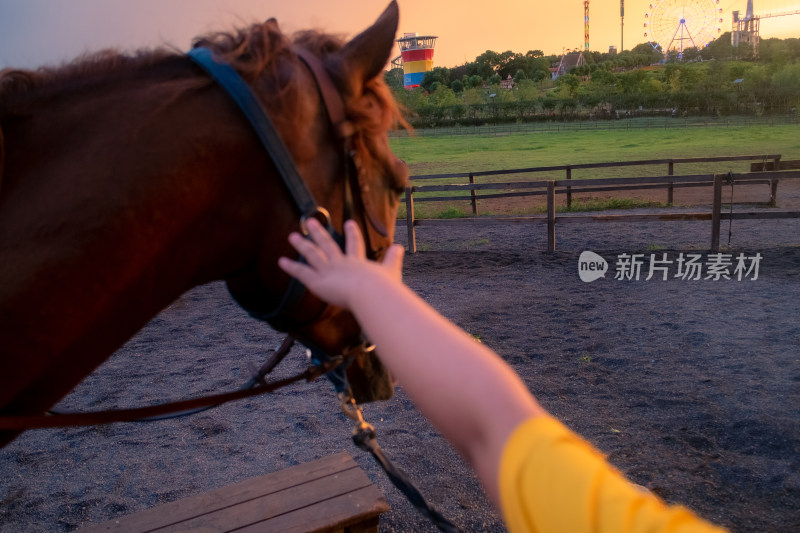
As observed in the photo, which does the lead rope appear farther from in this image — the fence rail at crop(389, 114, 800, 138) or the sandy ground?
the fence rail at crop(389, 114, 800, 138)

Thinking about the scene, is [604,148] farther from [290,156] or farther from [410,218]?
[290,156]

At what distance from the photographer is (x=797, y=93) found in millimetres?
43469

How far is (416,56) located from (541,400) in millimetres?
95028

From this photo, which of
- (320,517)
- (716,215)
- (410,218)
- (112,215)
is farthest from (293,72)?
(716,215)

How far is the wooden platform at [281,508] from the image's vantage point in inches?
104

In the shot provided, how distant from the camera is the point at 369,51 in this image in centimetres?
140

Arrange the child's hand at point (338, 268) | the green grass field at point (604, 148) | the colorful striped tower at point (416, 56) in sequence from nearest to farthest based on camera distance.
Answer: the child's hand at point (338, 268)
the green grass field at point (604, 148)
the colorful striped tower at point (416, 56)

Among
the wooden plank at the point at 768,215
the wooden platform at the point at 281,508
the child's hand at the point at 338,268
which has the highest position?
the child's hand at the point at 338,268

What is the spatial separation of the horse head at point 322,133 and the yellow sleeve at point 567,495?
789 millimetres

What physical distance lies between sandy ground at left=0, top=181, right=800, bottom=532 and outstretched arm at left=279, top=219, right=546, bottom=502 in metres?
3.00

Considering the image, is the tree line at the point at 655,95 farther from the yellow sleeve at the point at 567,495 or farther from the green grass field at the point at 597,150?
the yellow sleeve at the point at 567,495

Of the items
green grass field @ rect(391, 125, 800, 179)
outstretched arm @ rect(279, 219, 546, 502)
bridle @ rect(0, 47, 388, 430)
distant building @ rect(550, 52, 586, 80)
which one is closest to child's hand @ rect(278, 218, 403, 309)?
outstretched arm @ rect(279, 219, 546, 502)

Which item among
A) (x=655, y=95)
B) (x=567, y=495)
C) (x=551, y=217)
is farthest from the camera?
(x=655, y=95)

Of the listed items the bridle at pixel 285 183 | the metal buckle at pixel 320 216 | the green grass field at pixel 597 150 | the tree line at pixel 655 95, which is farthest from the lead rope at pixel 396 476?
the tree line at pixel 655 95
